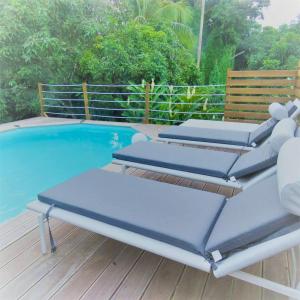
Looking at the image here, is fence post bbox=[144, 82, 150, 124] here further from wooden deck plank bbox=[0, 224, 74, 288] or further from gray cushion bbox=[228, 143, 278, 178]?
wooden deck plank bbox=[0, 224, 74, 288]

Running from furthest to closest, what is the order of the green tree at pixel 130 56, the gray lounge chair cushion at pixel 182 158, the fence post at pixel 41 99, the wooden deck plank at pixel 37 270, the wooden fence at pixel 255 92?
the green tree at pixel 130 56 < the fence post at pixel 41 99 < the wooden fence at pixel 255 92 < the gray lounge chair cushion at pixel 182 158 < the wooden deck plank at pixel 37 270

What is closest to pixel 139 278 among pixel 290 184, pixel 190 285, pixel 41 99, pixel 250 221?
pixel 190 285

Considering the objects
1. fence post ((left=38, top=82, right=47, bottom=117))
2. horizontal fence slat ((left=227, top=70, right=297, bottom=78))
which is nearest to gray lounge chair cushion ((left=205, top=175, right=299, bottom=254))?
horizontal fence slat ((left=227, top=70, right=297, bottom=78))

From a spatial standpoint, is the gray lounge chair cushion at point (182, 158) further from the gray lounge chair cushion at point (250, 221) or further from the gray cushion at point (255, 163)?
the gray lounge chair cushion at point (250, 221)

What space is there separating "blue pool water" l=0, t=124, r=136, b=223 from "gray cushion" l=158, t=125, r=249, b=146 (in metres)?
1.38

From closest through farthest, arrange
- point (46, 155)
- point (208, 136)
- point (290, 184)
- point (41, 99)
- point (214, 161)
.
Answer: point (290, 184) < point (214, 161) < point (208, 136) < point (46, 155) < point (41, 99)

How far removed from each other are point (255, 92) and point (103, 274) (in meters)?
4.85

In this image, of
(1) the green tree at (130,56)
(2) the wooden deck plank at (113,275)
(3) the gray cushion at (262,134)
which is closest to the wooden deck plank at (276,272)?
(2) the wooden deck plank at (113,275)

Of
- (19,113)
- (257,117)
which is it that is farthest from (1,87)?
(257,117)

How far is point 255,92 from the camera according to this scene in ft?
17.3

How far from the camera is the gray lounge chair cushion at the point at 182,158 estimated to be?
7.06 feet

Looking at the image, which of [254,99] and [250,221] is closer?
[250,221]

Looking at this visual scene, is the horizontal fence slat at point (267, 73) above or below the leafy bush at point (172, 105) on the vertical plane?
above

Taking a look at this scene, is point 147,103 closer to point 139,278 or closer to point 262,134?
point 262,134
